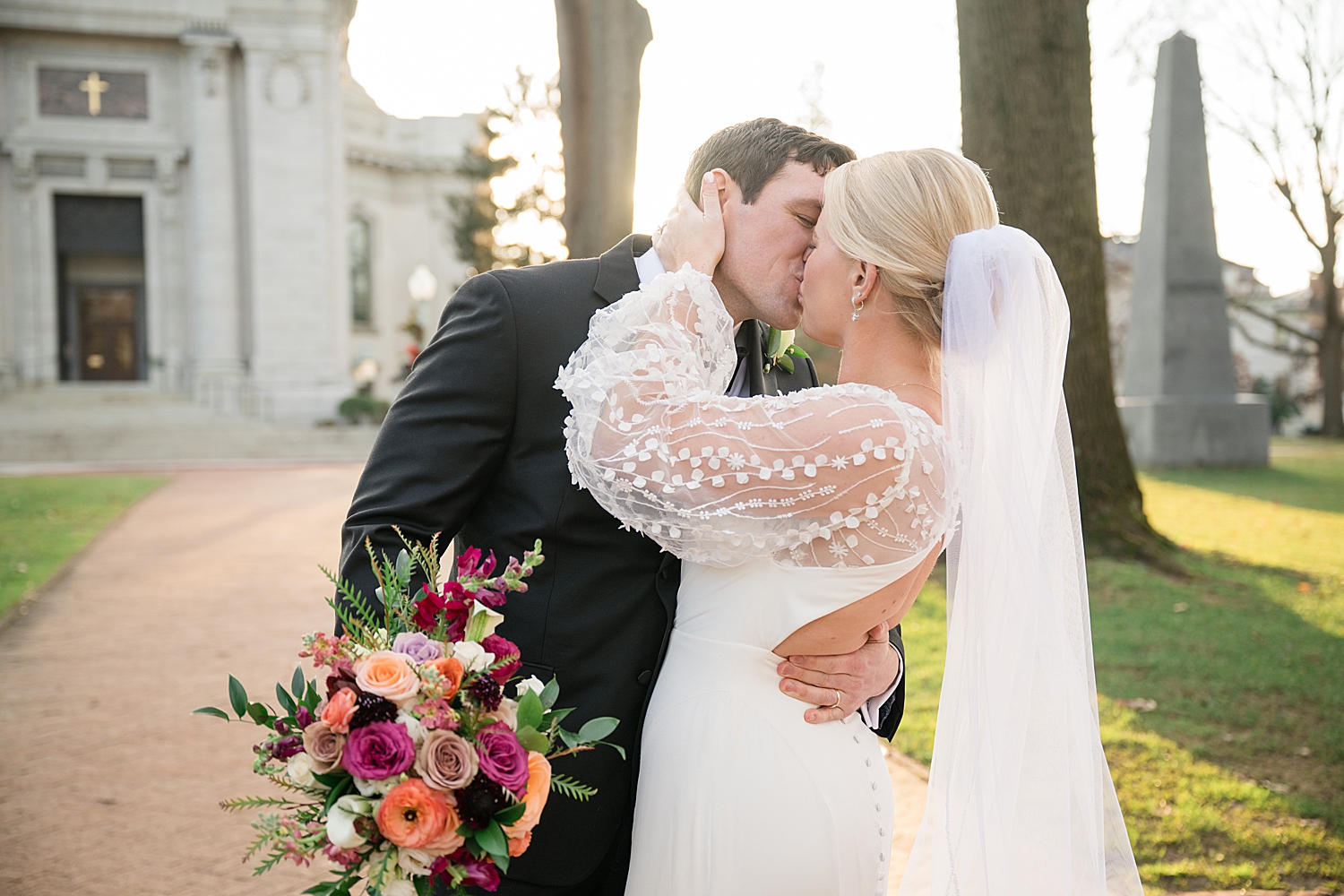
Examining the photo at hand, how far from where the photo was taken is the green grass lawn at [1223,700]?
4602 mm

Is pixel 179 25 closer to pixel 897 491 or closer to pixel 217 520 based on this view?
pixel 217 520

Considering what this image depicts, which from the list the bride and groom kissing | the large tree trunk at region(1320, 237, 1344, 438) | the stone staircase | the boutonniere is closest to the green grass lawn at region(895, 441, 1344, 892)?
the bride and groom kissing

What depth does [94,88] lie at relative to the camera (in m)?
31.4

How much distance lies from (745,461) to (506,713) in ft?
2.54

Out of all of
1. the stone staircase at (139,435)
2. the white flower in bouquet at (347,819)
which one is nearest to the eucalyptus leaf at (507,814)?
the white flower in bouquet at (347,819)

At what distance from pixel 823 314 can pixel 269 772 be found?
5.68 feet

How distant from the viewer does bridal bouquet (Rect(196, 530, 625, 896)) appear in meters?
1.77

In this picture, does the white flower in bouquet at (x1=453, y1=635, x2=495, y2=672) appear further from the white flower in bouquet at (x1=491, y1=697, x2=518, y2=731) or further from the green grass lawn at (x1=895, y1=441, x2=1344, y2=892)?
the green grass lawn at (x1=895, y1=441, x2=1344, y2=892)

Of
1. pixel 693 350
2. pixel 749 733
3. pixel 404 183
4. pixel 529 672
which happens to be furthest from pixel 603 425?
pixel 404 183

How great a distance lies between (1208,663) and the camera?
276 inches

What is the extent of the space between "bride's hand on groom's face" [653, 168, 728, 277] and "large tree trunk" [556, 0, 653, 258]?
7.40m

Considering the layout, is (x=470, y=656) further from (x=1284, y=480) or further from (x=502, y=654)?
(x=1284, y=480)

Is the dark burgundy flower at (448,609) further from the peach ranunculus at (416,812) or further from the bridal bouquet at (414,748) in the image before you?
the peach ranunculus at (416,812)

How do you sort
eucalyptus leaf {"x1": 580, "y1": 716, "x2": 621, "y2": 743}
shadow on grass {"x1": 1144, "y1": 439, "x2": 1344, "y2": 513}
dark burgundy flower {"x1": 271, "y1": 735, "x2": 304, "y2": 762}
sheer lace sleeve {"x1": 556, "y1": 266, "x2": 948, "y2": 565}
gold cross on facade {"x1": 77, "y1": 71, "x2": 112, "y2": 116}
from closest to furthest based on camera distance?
dark burgundy flower {"x1": 271, "y1": 735, "x2": 304, "y2": 762} < eucalyptus leaf {"x1": 580, "y1": 716, "x2": 621, "y2": 743} < sheer lace sleeve {"x1": 556, "y1": 266, "x2": 948, "y2": 565} < shadow on grass {"x1": 1144, "y1": 439, "x2": 1344, "y2": 513} < gold cross on facade {"x1": 77, "y1": 71, "x2": 112, "y2": 116}
